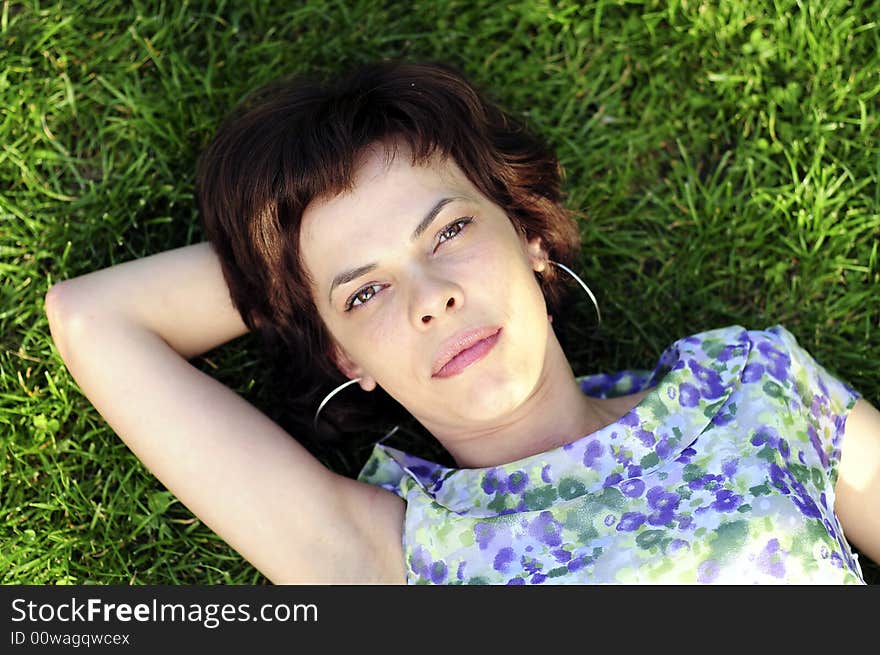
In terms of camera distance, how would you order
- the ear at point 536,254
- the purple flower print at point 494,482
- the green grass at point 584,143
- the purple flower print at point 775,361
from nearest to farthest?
the purple flower print at point 494,482
the purple flower print at point 775,361
the ear at point 536,254
the green grass at point 584,143

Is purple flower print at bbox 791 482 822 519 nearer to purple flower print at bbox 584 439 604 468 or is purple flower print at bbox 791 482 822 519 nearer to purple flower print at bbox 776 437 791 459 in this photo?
purple flower print at bbox 776 437 791 459

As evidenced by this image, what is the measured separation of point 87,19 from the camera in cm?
393

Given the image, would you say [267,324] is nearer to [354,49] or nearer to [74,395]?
[74,395]

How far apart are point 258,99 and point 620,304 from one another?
5.49 ft

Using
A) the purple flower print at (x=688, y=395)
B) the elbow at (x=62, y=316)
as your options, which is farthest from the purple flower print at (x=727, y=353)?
the elbow at (x=62, y=316)

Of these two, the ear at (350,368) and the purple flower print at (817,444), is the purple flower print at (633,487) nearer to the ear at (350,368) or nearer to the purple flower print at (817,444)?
the purple flower print at (817,444)

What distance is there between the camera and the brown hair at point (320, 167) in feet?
9.84

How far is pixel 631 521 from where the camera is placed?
288cm

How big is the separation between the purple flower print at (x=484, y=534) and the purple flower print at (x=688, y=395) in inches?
29.1

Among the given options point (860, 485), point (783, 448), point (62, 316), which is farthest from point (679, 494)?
point (62, 316)

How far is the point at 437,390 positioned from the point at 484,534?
1.57 feet

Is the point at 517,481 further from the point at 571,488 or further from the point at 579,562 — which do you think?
the point at 579,562

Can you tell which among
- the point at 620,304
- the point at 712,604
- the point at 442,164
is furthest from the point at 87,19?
the point at 712,604

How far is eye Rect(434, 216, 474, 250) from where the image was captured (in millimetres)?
2893
